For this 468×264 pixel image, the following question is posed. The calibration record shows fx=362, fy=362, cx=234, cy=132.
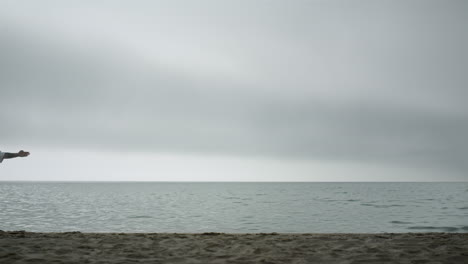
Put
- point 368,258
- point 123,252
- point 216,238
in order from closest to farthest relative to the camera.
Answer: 1. point 368,258
2. point 123,252
3. point 216,238

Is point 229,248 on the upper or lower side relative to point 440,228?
upper

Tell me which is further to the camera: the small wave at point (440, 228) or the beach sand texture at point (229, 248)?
the small wave at point (440, 228)

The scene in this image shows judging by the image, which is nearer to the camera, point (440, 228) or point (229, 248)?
point (229, 248)

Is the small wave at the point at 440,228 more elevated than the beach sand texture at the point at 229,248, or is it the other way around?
the beach sand texture at the point at 229,248

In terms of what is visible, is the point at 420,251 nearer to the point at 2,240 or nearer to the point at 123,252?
the point at 123,252

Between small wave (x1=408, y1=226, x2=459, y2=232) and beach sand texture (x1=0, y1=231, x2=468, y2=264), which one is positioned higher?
beach sand texture (x1=0, y1=231, x2=468, y2=264)

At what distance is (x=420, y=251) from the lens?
366 inches

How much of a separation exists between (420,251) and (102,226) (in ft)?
63.8

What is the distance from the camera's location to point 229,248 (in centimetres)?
984

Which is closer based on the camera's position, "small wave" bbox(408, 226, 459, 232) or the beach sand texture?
the beach sand texture

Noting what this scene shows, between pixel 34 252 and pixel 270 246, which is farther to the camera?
pixel 270 246

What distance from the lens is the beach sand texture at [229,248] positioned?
8.41 meters

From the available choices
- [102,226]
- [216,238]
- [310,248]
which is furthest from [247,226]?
[310,248]

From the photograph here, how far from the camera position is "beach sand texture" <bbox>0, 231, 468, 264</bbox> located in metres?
8.41
